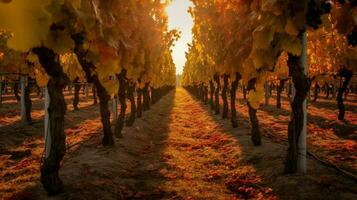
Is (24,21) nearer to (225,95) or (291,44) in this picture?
(291,44)

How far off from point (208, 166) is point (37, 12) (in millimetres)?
6672

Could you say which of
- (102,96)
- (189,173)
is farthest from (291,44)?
(102,96)

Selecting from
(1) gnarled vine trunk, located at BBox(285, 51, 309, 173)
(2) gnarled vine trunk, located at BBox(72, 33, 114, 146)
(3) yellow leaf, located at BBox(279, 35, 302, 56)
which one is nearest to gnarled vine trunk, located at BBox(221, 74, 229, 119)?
(2) gnarled vine trunk, located at BBox(72, 33, 114, 146)

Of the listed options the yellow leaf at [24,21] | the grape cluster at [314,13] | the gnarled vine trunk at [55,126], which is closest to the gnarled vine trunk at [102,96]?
the gnarled vine trunk at [55,126]

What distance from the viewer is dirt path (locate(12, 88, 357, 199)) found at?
592 centimetres

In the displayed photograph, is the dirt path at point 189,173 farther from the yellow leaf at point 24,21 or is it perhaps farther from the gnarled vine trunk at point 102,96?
the yellow leaf at point 24,21

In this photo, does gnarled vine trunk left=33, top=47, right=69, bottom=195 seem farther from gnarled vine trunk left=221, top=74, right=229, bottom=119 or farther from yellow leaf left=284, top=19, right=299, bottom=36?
gnarled vine trunk left=221, top=74, right=229, bottom=119

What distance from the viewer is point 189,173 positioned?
7691mm

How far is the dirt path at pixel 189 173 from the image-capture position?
19.4ft

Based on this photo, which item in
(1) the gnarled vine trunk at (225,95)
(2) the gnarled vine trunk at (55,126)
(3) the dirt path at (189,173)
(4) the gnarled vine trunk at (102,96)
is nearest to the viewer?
(2) the gnarled vine trunk at (55,126)

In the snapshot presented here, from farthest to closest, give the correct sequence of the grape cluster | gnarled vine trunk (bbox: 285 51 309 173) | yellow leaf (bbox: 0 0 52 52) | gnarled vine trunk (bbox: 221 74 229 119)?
gnarled vine trunk (bbox: 221 74 229 119) < gnarled vine trunk (bbox: 285 51 309 173) < the grape cluster < yellow leaf (bbox: 0 0 52 52)

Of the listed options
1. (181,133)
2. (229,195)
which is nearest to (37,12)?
(229,195)

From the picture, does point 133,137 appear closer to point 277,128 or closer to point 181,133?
point 181,133

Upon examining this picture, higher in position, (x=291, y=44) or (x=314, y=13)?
(x=314, y=13)
